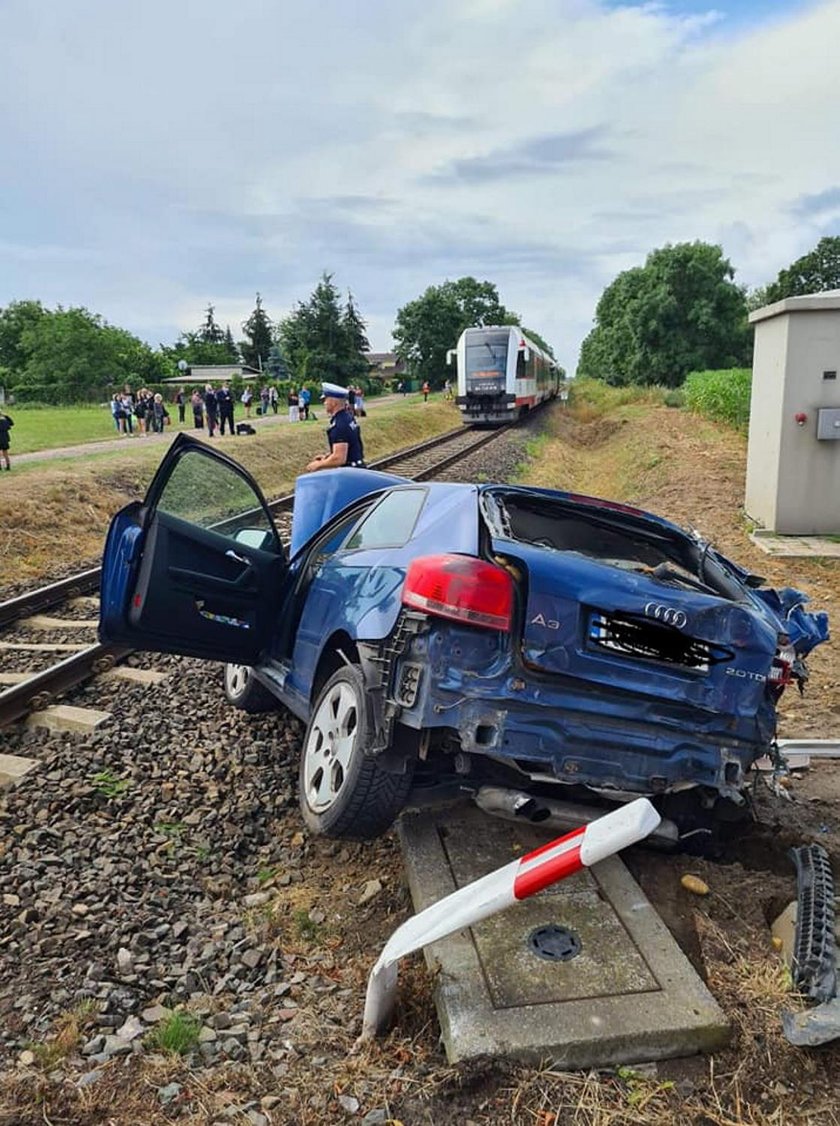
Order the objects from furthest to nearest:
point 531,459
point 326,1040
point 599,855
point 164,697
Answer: point 531,459 < point 164,697 < point 326,1040 < point 599,855

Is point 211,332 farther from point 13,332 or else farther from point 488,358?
point 488,358

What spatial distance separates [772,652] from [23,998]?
2989 millimetres

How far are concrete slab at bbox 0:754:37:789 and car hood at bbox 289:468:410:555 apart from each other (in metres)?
2.18

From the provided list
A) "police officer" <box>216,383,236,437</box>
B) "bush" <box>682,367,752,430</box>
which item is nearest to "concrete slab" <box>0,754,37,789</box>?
"police officer" <box>216,383,236,437</box>

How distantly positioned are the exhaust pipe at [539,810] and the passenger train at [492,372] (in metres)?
24.3

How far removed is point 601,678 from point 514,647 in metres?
0.35

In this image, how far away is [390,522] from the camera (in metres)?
4.26

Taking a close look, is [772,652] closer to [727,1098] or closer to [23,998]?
[727,1098]

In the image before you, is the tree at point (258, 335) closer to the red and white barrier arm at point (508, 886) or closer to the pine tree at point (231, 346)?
the pine tree at point (231, 346)

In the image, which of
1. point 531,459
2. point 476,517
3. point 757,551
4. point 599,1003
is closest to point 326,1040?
point 599,1003

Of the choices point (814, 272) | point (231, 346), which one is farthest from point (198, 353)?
point (814, 272)

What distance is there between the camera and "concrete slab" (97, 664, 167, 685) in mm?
6254

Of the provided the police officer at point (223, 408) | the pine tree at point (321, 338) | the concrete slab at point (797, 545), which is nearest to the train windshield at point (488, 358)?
→ the police officer at point (223, 408)

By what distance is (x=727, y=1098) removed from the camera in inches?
96.7
